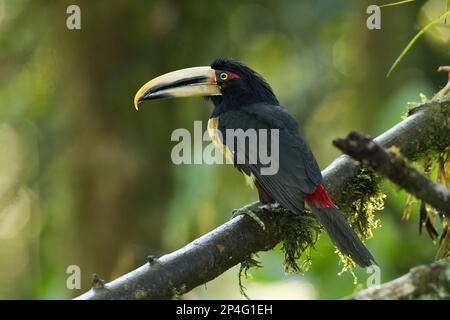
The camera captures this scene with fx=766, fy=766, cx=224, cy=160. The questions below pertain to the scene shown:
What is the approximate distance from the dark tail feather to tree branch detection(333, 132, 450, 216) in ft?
3.74

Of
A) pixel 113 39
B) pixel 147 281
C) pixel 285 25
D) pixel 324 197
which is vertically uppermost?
pixel 285 25

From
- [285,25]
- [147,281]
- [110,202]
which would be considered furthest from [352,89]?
[147,281]

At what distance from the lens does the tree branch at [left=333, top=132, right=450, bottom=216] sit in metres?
1.70

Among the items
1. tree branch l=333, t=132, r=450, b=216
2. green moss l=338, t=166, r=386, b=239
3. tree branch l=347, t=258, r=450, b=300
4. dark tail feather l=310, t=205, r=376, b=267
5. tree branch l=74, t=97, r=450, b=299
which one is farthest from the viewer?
green moss l=338, t=166, r=386, b=239

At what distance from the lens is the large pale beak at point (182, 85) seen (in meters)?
4.15

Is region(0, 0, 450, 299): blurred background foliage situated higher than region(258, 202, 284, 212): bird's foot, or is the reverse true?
region(0, 0, 450, 299): blurred background foliage

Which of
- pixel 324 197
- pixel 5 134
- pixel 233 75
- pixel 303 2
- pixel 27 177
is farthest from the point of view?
pixel 5 134

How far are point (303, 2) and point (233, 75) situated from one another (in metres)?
2.44

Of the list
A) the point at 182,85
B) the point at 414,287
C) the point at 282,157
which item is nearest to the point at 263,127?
the point at 282,157

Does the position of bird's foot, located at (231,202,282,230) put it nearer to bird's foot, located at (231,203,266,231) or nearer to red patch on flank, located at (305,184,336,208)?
bird's foot, located at (231,203,266,231)

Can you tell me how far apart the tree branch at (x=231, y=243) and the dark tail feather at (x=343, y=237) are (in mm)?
196

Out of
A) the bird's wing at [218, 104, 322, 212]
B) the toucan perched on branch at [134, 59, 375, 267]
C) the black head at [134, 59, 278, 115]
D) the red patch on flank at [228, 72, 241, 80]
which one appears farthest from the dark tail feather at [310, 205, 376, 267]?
the red patch on flank at [228, 72, 241, 80]
